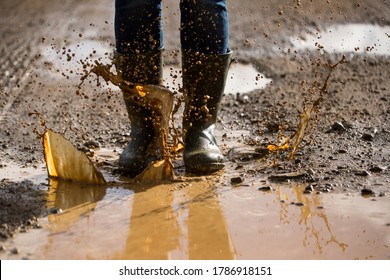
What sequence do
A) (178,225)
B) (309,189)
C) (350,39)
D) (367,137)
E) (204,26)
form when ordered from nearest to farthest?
(178,225), (309,189), (204,26), (367,137), (350,39)

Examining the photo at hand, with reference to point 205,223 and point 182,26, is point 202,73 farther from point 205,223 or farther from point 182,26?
point 205,223

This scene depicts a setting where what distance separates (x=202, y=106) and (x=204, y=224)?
2.24ft

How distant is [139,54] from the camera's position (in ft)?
9.84

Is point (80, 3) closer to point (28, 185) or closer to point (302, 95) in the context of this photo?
point (302, 95)

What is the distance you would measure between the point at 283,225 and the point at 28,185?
97cm

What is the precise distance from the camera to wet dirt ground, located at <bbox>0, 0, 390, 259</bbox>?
2348mm

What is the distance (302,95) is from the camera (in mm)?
4293

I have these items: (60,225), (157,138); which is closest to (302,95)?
(157,138)

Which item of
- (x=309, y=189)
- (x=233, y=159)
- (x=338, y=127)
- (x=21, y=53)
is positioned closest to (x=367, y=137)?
(x=338, y=127)

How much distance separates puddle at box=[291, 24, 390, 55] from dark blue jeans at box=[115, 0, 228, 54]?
2.21 m

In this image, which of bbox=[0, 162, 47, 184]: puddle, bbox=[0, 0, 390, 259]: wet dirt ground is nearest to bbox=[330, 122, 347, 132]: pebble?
bbox=[0, 0, 390, 259]: wet dirt ground

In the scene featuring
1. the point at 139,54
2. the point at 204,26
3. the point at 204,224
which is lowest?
the point at 204,224

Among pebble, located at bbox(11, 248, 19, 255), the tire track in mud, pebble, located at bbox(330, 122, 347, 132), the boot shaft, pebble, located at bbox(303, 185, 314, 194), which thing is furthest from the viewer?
the tire track in mud

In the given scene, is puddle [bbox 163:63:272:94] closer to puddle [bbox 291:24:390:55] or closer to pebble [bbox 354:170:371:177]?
puddle [bbox 291:24:390:55]
